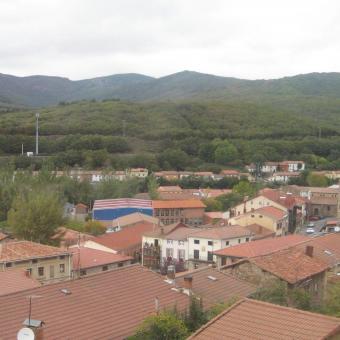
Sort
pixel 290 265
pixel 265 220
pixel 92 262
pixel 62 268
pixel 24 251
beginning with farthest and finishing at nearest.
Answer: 1. pixel 265 220
2. pixel 92 262
3. pixel 62 268
4. pixel 24 251
5. pixel 290 265

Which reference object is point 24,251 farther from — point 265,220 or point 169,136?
point 169,136

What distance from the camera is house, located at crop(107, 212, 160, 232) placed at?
4981 centimetres

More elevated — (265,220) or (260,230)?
(265,220)

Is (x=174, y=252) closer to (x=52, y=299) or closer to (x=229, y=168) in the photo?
(x=52, y=299)

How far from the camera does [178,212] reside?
60.2m

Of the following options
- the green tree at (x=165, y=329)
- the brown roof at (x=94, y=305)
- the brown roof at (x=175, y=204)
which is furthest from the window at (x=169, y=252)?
the green tree at (x=165, y=329)

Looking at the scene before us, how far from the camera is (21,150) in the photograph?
4259 inches

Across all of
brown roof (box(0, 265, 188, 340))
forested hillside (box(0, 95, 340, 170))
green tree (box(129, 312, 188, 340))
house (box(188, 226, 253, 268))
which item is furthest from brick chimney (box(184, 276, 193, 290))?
forested hillside (box(0, 95, 340, 170))

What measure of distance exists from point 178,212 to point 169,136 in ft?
211

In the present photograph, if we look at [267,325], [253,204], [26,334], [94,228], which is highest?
[267,325]

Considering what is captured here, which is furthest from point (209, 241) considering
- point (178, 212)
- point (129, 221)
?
point (178, 212)

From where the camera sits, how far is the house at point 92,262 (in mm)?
29844

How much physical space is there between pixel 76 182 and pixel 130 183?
661 cm

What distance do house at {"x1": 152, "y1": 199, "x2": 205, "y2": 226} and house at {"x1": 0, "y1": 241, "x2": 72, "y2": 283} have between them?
2968 centimetres
